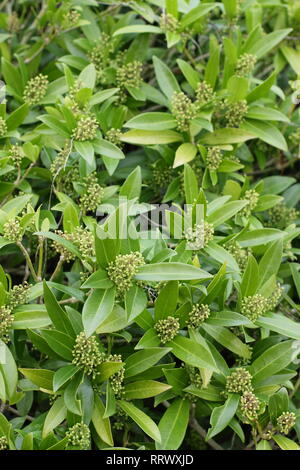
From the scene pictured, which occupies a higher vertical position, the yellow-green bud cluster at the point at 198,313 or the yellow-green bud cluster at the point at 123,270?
the yellow-green bud cluster at the point at 123,270

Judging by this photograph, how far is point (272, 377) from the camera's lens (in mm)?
1831

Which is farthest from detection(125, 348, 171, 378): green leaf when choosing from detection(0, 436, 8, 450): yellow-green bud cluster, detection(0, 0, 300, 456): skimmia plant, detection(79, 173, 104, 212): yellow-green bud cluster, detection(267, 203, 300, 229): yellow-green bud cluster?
detection(267, 203, 300, 229): yellow-green bud cluster

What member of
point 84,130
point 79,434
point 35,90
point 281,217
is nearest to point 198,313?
point 79,434

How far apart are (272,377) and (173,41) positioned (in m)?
1.12

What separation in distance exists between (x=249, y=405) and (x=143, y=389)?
0.90 ft

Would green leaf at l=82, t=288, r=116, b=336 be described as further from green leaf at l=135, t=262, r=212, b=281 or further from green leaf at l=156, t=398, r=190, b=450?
green leaf at l=156, t=398, r=190, b=450

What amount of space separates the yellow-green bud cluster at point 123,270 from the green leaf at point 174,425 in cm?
39

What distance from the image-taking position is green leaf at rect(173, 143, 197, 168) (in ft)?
6.84

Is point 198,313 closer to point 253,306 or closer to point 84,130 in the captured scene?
point 253,306

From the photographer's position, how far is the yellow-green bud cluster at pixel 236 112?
219cm

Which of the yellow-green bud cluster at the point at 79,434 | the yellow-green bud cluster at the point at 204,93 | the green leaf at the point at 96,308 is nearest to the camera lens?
the green leaf at the point at 96,308

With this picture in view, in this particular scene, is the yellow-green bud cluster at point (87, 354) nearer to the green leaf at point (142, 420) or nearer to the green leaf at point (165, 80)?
the green leaf at point (142, 420)

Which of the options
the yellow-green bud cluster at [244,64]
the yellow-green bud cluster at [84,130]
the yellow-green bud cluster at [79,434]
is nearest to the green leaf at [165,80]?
the yellow-green bud cluster at [244,64]

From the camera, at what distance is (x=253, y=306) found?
1803mm
